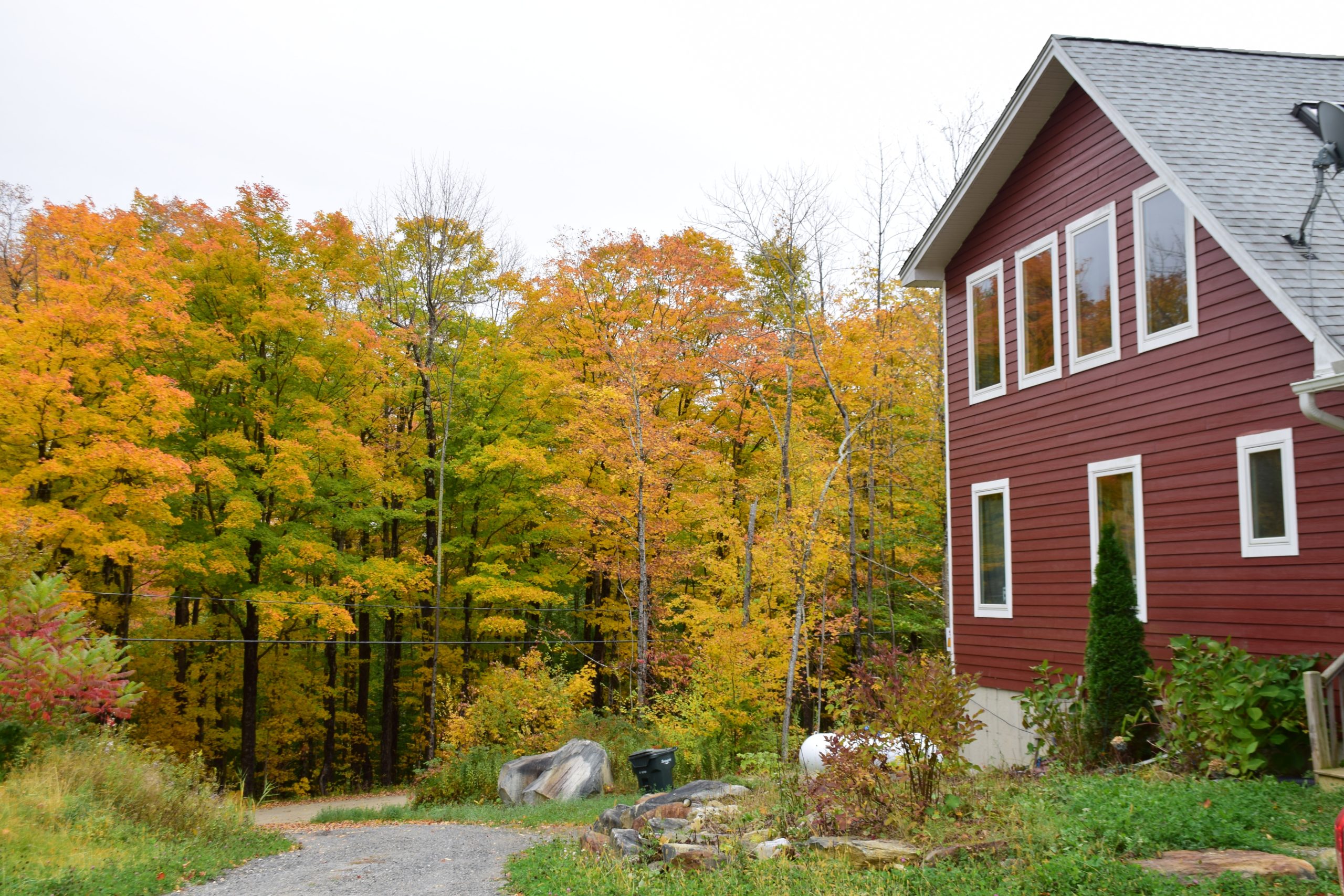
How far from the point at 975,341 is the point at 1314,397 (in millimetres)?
5723

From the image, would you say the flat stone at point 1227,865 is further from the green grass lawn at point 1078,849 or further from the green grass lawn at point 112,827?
the green grass lawn at point 112,827

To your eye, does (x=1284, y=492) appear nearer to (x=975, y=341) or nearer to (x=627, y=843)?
(x=975, y=341)

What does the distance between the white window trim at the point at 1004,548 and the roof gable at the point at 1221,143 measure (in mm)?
3592

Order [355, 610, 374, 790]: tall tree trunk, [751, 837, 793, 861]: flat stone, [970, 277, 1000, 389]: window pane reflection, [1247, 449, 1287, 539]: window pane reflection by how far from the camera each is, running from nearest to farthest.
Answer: [751, 837, 793, 861]: flat stone
[1247, 449, 1287, 539]: window pane reflection
[970, 277, 1000, 389]: window pane reflection
[355, 610, 374, 790]: tall tree trunk

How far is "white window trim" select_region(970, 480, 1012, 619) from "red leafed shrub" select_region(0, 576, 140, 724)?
399 inches

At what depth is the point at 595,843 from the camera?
27.7 ft

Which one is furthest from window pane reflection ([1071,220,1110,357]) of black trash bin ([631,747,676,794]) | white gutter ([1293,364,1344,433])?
black trash bin ([631,747,676,794])

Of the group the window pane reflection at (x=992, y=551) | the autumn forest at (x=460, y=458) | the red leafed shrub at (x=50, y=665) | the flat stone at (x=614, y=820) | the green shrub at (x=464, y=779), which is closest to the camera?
the flat stone at (x=614, y=820)

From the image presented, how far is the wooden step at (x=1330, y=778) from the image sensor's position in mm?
7027

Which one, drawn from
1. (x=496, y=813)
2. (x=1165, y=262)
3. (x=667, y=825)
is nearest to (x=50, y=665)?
(x=496, y=813)

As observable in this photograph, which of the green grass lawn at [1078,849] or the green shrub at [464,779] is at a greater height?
the green grass lawn at [1078,849]

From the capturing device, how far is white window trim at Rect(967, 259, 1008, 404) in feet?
40.9

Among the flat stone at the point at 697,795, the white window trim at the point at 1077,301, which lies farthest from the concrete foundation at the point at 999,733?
the white window trim at the point at 1077,301

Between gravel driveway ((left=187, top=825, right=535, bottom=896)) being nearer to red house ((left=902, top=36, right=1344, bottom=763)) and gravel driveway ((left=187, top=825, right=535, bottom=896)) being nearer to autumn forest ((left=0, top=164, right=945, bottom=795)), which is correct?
autumn forest ((left=0, top=164, right=945, bottom=795))
